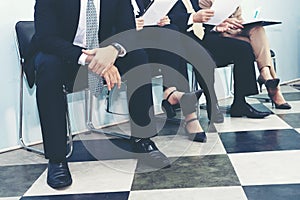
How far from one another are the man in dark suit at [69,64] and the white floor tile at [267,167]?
267mm

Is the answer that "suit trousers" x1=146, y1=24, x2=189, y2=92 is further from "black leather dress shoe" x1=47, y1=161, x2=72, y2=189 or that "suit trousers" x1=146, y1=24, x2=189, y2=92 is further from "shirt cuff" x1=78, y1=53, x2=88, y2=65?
"black leather dress shoe" x1=47, y1=161, x2=72, y2=189

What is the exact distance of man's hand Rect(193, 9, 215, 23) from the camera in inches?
71.4

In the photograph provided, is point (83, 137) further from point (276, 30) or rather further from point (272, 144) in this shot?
point (276, 30)

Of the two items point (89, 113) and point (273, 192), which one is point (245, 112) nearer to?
point (89, 113)

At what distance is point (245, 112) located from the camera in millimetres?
2084

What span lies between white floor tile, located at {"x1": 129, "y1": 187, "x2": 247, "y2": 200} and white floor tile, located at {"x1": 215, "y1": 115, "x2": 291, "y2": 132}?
0.73 meters

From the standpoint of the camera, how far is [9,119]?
1.73 meters

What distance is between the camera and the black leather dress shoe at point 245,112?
204 centimetres

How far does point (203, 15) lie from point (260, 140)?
62cm

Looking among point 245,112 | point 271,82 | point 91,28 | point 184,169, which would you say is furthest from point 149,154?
point 271,82

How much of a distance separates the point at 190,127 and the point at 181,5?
0.62 metres

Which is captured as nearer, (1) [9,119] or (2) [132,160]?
(2) [132,160]

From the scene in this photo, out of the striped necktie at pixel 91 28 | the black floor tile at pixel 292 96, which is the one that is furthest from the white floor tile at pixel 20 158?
the black floor tile at pixel 292 96

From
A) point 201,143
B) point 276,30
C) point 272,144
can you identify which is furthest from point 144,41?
point 276,30
